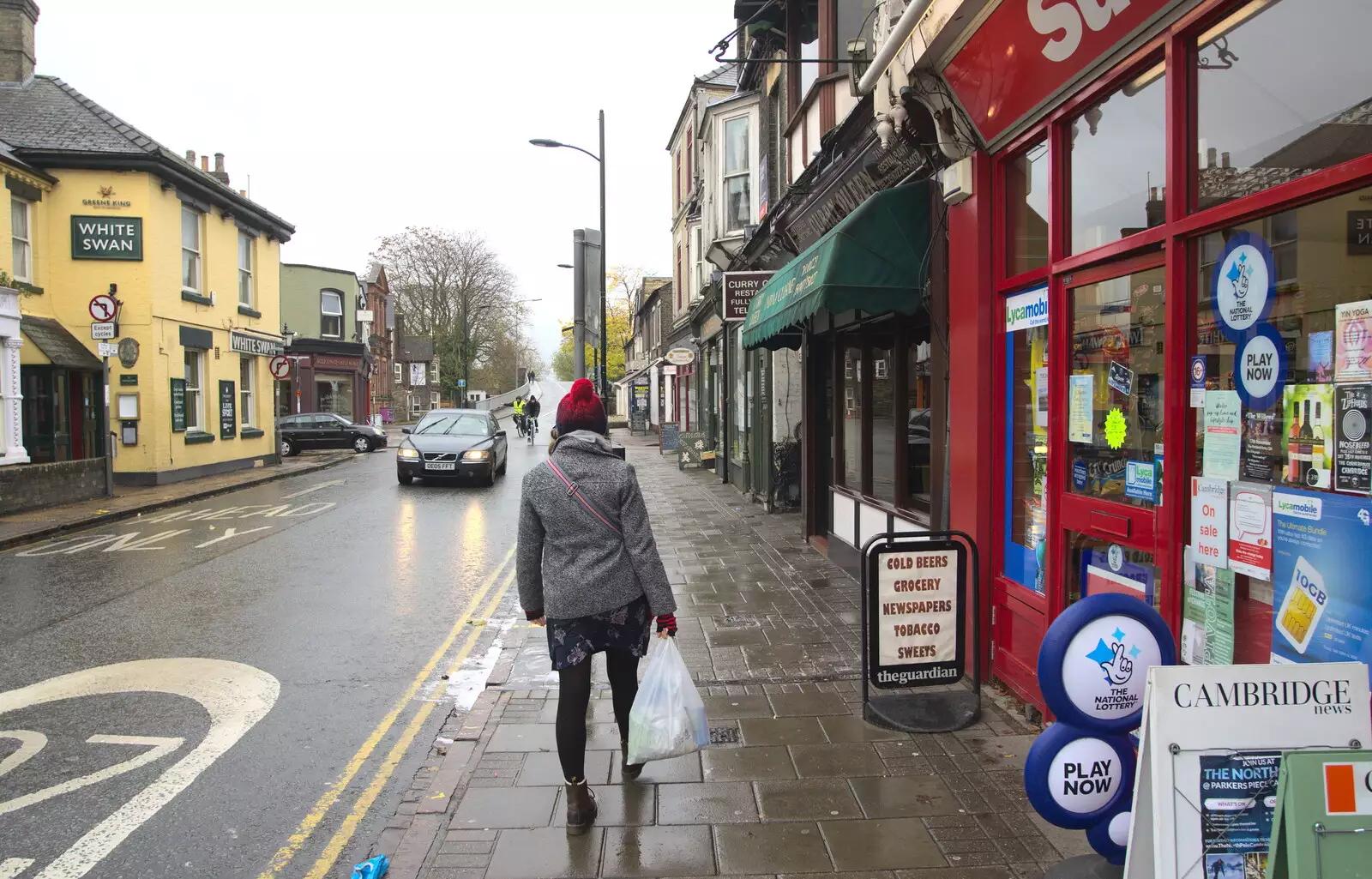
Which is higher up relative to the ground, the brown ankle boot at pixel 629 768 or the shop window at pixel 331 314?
the shop window at pixel 331 314

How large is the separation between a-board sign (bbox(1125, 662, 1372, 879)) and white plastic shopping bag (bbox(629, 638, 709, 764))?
1856 millimetres

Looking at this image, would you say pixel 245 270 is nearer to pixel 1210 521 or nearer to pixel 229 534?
pixel 229 534

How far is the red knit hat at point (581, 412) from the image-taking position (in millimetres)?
4016

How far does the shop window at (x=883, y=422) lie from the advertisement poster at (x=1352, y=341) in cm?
493

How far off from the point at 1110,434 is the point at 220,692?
5464mm

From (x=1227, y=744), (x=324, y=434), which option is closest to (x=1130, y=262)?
(x=1227, y=744)

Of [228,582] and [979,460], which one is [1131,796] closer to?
[979,460]

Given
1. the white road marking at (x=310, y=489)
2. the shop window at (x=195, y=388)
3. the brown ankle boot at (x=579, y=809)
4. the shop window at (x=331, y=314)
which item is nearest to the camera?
the brown ankle boot at (x=579, y=809)

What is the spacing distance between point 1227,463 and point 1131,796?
137 cm

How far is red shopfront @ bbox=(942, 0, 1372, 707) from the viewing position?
9.96 ft

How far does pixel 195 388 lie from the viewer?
67.3 feet

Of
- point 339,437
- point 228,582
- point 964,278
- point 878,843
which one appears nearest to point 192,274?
point 339,437

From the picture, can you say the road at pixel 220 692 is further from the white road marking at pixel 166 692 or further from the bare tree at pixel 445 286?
the bare tree at pixel 445 286

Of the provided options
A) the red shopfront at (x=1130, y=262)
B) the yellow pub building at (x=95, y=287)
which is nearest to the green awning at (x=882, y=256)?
the red shopfront at (x=1130, y=262)
